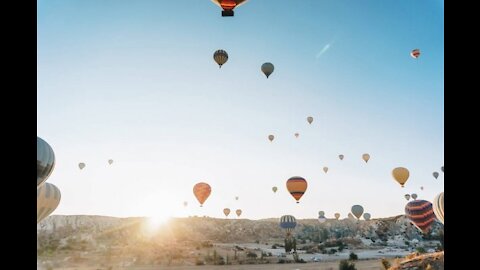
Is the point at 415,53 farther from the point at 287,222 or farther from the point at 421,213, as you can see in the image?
the point at 287,222

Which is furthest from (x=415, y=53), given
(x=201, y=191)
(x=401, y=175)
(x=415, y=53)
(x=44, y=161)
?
(x=44, y=161)

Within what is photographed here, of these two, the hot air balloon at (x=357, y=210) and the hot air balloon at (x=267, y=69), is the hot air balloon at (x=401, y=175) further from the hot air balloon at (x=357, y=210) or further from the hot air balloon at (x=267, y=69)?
the hot air balloon at (x=357, y=210)

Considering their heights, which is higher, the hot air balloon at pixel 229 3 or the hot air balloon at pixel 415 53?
the hot air balloon at pixel 415 53

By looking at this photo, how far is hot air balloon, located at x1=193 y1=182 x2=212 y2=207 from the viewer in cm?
3612

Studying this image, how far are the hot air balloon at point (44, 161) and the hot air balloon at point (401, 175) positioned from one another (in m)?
28.8

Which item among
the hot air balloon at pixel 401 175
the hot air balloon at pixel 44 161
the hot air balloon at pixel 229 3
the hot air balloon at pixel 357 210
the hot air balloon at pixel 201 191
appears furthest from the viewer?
the hot air balloon at pixel 357 210

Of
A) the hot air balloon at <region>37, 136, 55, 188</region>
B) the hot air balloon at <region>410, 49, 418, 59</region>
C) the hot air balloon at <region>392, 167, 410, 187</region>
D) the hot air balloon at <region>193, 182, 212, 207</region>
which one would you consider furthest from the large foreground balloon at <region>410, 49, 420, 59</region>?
the hot air balloon at <region>37, 136, 55, 188</region>

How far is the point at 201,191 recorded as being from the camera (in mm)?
36781

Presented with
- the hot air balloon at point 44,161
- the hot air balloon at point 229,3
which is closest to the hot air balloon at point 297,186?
the hot air balloon at point 229,3

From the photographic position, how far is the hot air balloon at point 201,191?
119ft

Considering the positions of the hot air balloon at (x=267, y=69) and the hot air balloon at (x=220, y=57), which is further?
the hot air balloon at (x=267, y=69)

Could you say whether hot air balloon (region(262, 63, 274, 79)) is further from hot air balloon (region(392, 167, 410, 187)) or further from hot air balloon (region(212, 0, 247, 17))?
hot air balloon (region(392, 167, 410, 187))
